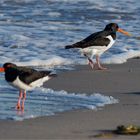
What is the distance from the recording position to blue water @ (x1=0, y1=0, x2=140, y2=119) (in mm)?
11953

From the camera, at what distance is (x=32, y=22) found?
1766cm

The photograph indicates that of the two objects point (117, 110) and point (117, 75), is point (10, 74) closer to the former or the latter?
point (117, 110)

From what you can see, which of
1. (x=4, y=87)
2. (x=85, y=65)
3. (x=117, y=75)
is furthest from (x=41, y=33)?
(x=4, y=87)

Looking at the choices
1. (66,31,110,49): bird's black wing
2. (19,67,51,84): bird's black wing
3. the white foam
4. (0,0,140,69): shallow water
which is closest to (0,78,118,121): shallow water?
(19,67,51,84): bird's black wing

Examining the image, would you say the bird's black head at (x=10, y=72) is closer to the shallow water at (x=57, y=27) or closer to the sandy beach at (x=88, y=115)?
the sandy beach at (x=88, y=115)

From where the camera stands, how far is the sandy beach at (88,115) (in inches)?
273

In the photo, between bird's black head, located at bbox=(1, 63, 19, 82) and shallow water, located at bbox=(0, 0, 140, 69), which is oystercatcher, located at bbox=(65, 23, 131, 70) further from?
bird's black head, located at bbox=(1, 63, 19, 82)

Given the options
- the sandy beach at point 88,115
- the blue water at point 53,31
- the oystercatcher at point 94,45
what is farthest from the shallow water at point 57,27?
the sandy beach at point 88,115

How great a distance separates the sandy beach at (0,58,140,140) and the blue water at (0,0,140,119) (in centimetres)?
41

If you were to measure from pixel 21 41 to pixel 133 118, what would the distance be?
6.79 m

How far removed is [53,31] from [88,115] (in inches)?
319

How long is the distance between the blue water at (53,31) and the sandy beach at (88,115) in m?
0.41

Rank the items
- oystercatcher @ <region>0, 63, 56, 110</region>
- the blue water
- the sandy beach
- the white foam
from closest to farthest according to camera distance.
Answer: the sandy beach
oystercatcher @ <region>0, 63, 56, 110</region>
the blue water
the white foam

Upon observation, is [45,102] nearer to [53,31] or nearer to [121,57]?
[121,57]
